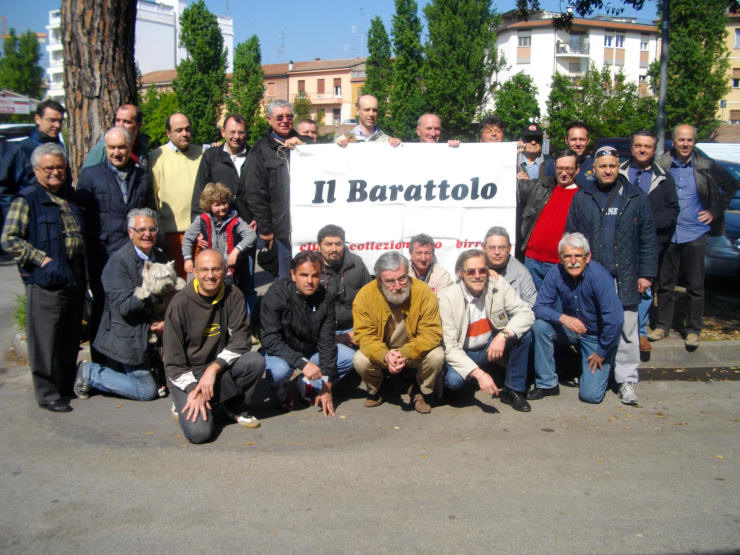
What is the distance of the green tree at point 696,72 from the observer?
46.7 meters

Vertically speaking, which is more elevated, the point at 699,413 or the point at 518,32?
the point at 518,32

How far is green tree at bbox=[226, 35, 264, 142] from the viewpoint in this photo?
57397mm

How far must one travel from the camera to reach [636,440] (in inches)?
185

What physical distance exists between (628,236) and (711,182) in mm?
1512

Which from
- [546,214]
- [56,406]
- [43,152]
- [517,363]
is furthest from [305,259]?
[546,214]

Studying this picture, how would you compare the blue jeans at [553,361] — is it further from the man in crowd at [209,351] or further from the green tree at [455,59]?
the green tree at [455,59]

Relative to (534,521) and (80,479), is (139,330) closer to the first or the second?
(80,479)

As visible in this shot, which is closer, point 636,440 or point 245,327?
point 636,440

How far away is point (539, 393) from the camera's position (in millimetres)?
5656

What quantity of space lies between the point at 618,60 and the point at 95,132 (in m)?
77.9

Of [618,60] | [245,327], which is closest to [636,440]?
[245,327]

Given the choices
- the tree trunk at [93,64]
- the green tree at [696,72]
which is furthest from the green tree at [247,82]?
the tree trunk at [93,64]

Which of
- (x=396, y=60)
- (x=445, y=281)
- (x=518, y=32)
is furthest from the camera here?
(x=518, y=32)

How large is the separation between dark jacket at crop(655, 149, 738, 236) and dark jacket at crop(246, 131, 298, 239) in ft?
12.3
